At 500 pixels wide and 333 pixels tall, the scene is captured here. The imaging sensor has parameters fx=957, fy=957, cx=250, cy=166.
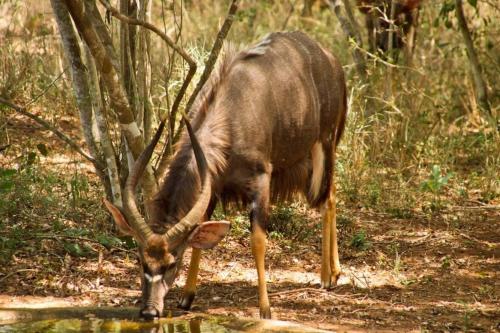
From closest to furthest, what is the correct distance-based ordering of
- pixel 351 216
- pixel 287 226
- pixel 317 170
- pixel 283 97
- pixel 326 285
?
1. pixel 283 97
2. pixel 326 285
3. pixel 317 170
4. pixel 287 226
5. pixel 351 216

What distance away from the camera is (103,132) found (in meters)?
6.76

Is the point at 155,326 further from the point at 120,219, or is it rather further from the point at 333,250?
the point at 333,250

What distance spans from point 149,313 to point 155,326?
0.09m

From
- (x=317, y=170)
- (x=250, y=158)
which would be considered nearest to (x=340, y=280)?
(x=317, y=170)

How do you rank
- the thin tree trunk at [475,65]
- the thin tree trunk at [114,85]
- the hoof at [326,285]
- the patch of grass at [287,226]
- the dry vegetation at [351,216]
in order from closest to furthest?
the thin tree trunk at [114,85]
the dry vegetation at [351,216]
the hoof at [326,285]
the patch of grass at [287,226]
the thin tree trunk at [475,65]

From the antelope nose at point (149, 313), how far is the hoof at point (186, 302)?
64 cm

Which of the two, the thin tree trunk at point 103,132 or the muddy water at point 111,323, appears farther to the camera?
the thin tree trunk at point 103,132

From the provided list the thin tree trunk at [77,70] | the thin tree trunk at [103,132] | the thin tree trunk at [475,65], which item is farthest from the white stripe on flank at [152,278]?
the thin tree trunk at [475,65]

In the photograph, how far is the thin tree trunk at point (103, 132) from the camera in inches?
261

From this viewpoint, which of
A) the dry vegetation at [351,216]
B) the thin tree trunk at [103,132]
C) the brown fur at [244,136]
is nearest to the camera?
the brown fur at [244,136]

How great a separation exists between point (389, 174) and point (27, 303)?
3.97 metres

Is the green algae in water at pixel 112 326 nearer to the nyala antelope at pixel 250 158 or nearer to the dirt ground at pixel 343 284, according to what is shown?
the nyala antelope at pixel 250 158

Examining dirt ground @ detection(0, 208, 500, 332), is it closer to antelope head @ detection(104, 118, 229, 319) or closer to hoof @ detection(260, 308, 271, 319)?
hoof @ detection(260, 308, 271, 319)

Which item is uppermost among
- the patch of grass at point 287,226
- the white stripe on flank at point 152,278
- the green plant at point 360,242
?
the patch of grass at point 287,226
